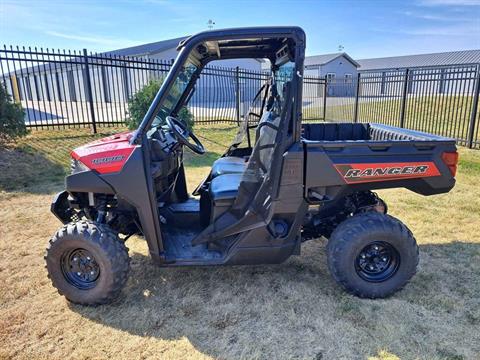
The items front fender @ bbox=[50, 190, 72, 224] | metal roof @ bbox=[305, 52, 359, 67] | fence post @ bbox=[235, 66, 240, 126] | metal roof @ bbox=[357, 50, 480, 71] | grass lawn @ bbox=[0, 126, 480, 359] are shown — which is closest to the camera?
grass lawn @ bbox=[0, 126, 480, 359]

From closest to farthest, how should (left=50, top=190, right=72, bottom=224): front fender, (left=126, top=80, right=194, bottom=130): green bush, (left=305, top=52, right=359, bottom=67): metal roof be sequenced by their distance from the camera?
(left=50, top=190, right=72, bottom=224): front fender
(left=126, top=80, right=194, bottom=130): green bush
(left=305, top=52, right=359, bottom=67): metal roof

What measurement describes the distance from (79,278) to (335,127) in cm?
295

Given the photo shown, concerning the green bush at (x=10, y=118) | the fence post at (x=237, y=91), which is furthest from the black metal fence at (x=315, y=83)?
the green bush at (x=10, y=118)

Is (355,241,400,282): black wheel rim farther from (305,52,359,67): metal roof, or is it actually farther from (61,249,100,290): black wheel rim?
(305,52,359,67): metal roof

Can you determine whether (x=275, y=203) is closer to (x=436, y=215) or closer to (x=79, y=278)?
(x=79, y=278)

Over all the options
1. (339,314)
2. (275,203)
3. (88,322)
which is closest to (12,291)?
(88,322)

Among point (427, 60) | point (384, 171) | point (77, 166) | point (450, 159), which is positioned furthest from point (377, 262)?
point (427, 60)

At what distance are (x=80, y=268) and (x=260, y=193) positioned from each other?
5.04ft

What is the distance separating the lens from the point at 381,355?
2.30 meters

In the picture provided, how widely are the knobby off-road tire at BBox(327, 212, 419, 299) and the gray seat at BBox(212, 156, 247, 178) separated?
1105 millimetres

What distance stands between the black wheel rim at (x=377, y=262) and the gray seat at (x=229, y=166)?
4.18 ft

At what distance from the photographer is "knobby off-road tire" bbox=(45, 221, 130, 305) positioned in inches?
105

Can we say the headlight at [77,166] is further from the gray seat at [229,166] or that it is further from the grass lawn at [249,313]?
the gray seat at [229,166]

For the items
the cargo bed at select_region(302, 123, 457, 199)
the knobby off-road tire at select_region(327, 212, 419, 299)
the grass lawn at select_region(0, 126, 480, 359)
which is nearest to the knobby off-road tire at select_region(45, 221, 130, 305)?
the grass lawn at select_region(0, 126, 480, 359)
